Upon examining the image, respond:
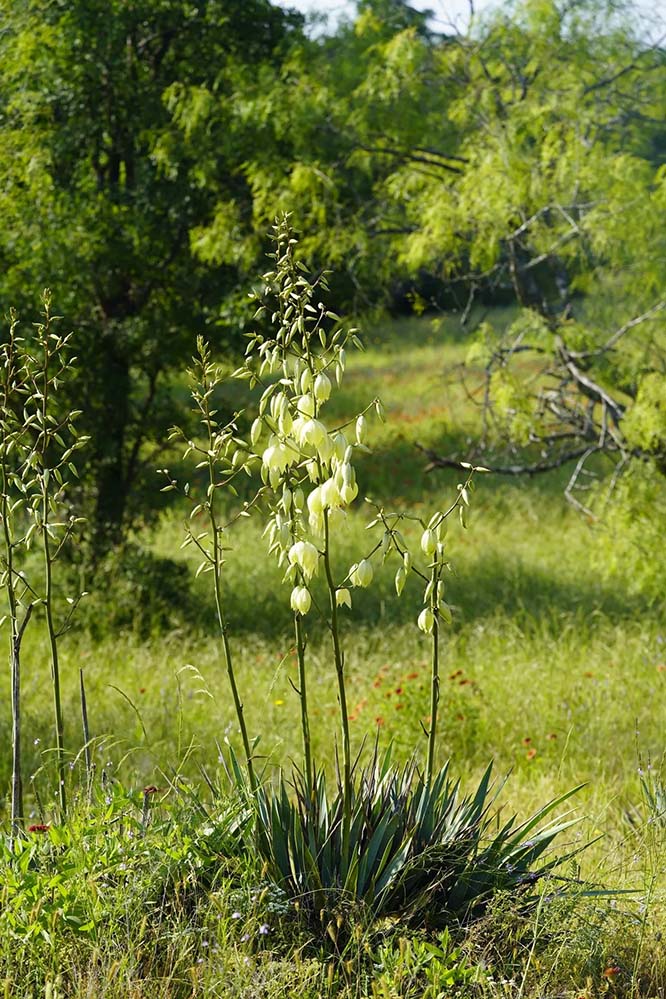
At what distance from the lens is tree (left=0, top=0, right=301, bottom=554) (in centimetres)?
796

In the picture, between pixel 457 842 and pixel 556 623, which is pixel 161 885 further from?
pixel 556 623

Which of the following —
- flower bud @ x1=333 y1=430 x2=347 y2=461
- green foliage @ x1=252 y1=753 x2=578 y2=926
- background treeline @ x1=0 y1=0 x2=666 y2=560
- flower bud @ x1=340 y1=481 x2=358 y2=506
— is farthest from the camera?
background treeline @ x1=0 y1=0 x2=666 y2=560

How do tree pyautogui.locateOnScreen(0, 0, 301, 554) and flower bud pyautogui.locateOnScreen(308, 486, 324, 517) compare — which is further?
tree pyautogui.locateOnScreen(0, 0, 301, 554)

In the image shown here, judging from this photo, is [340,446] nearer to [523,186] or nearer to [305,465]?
[305,465]

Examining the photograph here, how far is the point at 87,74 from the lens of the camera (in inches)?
324

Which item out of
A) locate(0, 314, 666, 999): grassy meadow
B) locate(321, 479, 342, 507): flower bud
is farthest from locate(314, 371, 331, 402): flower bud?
locate(0, 314, 666, 999): grassy meadow

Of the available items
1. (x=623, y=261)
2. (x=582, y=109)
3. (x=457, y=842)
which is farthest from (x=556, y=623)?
(x=457, y=842)

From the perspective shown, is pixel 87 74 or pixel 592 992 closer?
pixel 592 992

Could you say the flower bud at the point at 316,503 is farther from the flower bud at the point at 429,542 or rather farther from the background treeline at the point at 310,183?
the background treeline at the point at 310,183

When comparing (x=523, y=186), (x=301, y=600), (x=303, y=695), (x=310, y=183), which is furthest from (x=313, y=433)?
(x=310, y=183)

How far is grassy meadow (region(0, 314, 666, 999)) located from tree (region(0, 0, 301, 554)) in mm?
1435

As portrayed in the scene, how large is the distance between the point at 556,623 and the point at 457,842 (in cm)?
475

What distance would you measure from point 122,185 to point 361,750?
6342 millimetres

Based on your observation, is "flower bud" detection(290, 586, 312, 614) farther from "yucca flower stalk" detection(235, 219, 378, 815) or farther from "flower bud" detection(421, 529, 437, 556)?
"flower bud" detection(421, 529, 437, 556)
